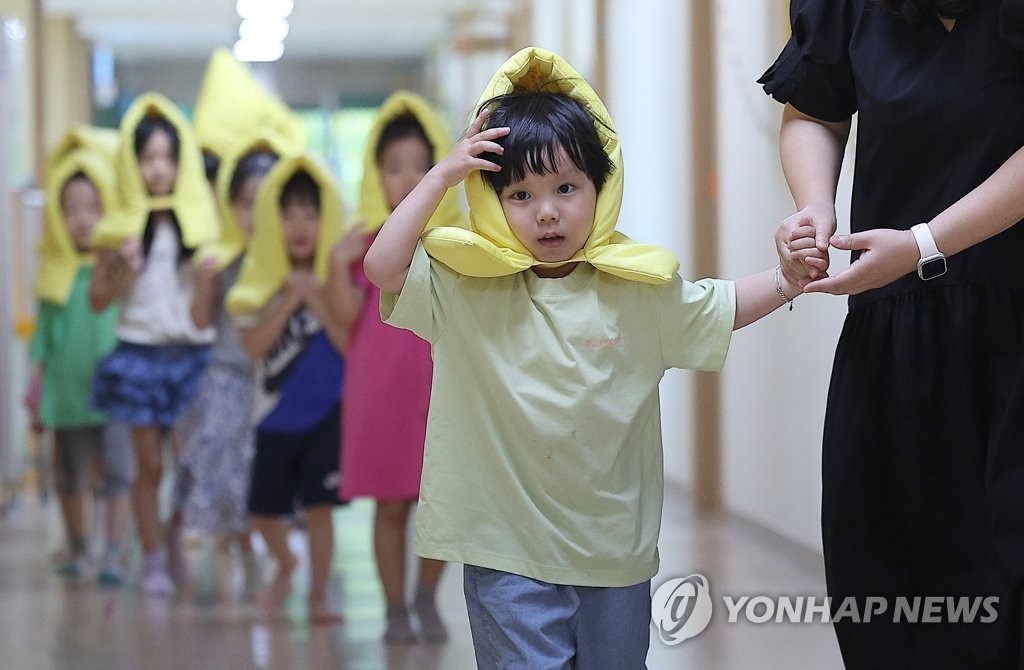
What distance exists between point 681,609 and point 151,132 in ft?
7.92

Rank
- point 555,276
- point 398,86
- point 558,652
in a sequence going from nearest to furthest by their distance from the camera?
point 558,652, point 555,276, point 398,86

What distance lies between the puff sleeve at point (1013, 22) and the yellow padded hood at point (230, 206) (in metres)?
2.84

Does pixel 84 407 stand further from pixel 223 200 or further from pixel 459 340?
pixel 459 340

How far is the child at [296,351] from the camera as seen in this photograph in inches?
138

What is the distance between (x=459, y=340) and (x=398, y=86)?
450 inches

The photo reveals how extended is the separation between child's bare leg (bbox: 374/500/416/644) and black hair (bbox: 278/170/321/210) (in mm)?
908

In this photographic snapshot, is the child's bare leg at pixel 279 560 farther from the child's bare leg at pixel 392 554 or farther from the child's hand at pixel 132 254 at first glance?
the child's hand at pixel 132 254

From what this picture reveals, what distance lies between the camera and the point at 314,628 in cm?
335

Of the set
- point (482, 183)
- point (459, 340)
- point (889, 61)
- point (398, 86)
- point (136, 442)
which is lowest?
point (136, 442)

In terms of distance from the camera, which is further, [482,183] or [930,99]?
[482,183]

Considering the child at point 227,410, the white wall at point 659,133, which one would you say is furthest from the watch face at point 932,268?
the white wall at point 659,133

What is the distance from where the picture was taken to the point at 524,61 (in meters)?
1.85

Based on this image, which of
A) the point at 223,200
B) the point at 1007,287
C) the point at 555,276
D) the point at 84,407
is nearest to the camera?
the point at 1007,287

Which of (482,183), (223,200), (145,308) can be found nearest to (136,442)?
(145,308)
